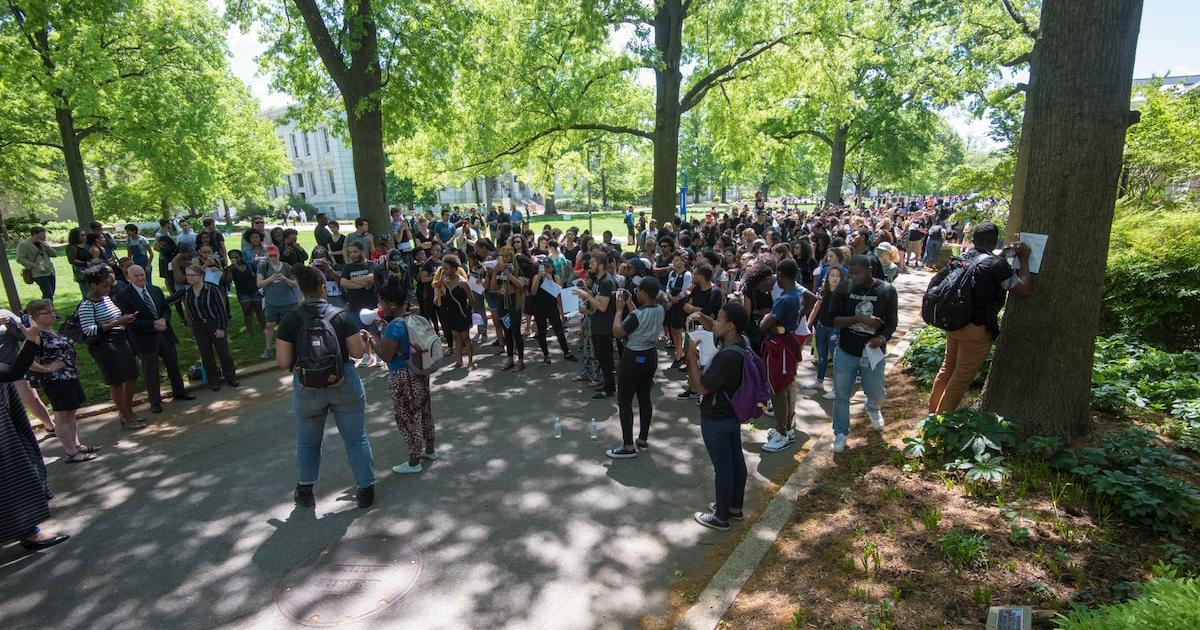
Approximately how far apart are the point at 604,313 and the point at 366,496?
3.35m

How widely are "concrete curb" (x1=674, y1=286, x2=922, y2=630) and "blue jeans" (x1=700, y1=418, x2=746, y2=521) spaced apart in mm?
267

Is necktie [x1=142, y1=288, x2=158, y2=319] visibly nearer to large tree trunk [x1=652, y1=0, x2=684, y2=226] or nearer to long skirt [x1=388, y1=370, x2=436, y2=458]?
long skirt [x1=388, y1=370, x2=436, y2=458]

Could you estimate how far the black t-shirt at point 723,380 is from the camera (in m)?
4.23

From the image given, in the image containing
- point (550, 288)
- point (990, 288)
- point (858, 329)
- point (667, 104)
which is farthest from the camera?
point (667, 104)

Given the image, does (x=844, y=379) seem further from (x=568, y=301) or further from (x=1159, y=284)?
(x=568, y=301)

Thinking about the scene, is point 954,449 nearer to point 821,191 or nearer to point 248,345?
point 248,345

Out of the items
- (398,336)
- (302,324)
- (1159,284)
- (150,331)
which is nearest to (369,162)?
(150,331)

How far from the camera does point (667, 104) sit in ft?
49.8

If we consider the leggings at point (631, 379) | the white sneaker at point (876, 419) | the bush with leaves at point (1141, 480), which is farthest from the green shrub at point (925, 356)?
the leggings at point (631, 379)

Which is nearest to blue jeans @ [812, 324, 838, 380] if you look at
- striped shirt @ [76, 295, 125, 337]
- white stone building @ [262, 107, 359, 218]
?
striped shirt @ [76, 295, 125, 337]

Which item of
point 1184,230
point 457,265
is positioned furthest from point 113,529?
point 1184,230

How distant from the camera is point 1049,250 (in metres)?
4.62

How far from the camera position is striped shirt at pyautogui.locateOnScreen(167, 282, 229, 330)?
26.2ft

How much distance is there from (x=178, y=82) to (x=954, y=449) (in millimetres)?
24199
